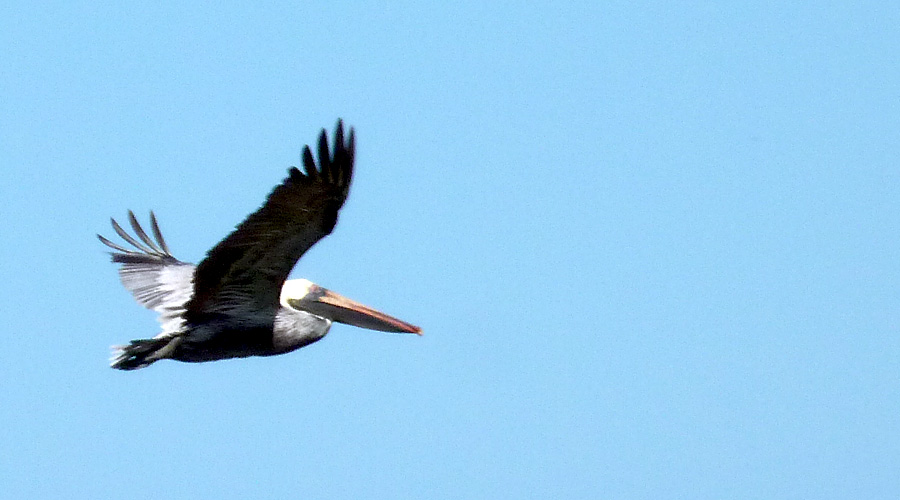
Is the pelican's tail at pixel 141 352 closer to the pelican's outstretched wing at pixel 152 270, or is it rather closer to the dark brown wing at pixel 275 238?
Answer: the dark brown wing at pixel 275 238

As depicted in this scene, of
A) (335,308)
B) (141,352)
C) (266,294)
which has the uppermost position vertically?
(335,308)

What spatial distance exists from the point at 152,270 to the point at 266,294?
11.0ft

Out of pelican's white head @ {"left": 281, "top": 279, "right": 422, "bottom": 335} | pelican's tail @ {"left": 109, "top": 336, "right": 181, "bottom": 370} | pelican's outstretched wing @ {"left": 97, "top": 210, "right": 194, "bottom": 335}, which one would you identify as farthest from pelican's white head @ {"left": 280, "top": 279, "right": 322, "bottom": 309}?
pelican's tail @ {"left": 109, "top": 336, "right": 181, "bottom": 370}

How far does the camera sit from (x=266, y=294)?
35.0 ft

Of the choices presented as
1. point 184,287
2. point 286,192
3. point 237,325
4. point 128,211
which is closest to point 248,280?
point 237,325

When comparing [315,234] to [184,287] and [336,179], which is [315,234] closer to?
[336,179]

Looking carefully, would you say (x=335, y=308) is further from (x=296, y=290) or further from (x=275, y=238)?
(x=275, y=238)

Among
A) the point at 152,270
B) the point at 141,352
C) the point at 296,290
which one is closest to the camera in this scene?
the point at 141,352

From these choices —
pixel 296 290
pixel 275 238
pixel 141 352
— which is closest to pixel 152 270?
pixel 296 290

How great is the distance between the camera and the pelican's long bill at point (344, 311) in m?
Result: 12.1

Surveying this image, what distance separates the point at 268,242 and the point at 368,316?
2.38 m

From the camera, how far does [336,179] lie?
9.49 m

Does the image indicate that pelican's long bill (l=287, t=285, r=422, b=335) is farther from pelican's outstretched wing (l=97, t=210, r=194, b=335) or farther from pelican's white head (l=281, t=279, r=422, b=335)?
pelican's outstretched wing (l=97, t=210, r=194, b=335)

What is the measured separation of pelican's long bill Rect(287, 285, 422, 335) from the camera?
12109mm
